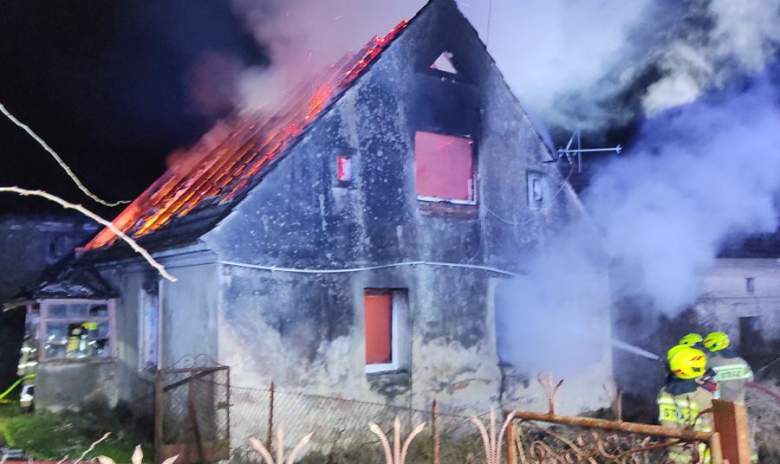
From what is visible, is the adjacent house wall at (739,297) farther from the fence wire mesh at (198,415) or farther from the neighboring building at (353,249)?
the fence wire mesh at (198,415)

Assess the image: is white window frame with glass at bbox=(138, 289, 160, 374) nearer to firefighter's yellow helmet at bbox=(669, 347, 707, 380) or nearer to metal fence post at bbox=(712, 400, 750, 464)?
firefighter's yellow helmet at bbox=(669, 347, 707, 380)

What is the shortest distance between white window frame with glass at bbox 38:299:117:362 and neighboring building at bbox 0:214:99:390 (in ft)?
11.0

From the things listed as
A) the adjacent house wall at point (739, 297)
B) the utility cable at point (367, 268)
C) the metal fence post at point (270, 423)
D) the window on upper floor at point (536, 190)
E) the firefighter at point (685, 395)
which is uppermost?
the window on upper floor at point (536, 190)

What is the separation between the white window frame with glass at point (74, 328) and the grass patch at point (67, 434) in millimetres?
1035

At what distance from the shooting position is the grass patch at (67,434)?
29.0 feet

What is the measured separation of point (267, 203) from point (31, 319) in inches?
228

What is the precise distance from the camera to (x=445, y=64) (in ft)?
36.9

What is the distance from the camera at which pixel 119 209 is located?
1596cm

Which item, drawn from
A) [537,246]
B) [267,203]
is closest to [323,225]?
[267,203]

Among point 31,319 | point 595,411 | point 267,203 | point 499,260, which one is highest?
point 267,203

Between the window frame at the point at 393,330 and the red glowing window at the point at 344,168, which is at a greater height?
the red glowing window at the point at 344,168

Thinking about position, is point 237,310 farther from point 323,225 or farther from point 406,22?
point 406,22

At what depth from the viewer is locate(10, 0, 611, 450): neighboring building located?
859 cm

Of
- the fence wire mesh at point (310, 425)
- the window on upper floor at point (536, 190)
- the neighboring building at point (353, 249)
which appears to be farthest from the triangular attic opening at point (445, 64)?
the fence wire mesh at point (310, 425)
